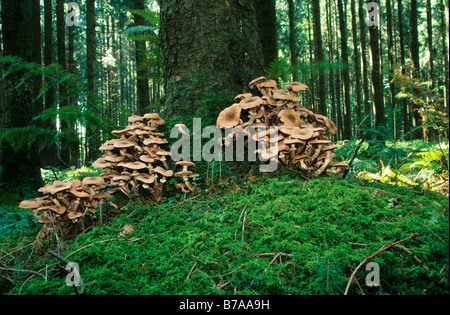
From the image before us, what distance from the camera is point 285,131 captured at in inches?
100

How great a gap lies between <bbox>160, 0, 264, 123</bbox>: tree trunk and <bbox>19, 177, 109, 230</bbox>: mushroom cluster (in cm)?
119

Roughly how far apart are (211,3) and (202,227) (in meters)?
2.42

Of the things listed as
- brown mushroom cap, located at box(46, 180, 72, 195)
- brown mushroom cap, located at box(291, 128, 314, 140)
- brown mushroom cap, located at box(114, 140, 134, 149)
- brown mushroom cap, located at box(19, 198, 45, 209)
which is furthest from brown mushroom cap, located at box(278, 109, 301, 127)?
brown mushroom cap, located at box(19, 198, 45, 209)

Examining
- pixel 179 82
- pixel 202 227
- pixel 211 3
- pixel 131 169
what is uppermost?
pixel 211 3

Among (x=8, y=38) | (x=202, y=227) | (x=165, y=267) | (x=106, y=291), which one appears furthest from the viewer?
(x=8, y=38)

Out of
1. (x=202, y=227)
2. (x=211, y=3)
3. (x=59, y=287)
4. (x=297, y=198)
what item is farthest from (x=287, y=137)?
(x=59, y=287)

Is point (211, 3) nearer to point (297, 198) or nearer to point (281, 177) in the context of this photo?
point (281, 177)

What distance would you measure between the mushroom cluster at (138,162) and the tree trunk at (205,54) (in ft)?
1.60

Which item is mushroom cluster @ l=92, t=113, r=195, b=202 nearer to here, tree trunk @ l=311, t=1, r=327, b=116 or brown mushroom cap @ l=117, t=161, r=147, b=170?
brown mushroom cap @ l=117, t=161, r=147, b=170

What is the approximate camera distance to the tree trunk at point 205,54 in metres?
3.12

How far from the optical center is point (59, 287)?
5.65ft

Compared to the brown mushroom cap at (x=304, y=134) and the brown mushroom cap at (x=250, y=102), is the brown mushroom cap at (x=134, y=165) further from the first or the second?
the brown mushroom cap at (x=304, y=134)

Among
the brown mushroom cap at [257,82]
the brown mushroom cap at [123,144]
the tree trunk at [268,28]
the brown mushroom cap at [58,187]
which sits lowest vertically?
the brown mushroom cap at [58,187]

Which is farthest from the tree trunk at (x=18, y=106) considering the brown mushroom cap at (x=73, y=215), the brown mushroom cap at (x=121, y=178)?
the brown mushroom cap at (x=121, y=178)
